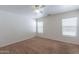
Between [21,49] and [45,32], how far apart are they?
1.20ft

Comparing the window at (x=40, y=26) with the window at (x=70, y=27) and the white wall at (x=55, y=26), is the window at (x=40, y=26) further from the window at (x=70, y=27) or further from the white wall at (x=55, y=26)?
the window at (x=70, y=27)

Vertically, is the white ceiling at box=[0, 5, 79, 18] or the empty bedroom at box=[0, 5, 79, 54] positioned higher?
the white ceiling at box=[0, 5, 79, 18]

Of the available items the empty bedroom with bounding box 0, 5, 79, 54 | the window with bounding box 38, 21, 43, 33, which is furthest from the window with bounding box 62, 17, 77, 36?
the window with bounding box 38, 21, 43, 33

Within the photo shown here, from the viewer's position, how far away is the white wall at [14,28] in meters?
1.15

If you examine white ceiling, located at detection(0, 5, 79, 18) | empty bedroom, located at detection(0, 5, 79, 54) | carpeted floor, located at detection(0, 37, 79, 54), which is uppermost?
white ceiling, located at detection(0, 5, 79, 18)

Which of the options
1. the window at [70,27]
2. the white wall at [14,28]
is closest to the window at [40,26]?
the white wall at [14,28]

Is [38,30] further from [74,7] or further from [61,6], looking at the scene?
[74,7]

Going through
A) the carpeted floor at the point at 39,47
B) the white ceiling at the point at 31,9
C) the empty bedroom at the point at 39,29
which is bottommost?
the carpeted floor at the point at 39,47

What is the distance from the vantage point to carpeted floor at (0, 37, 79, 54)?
1153 mm

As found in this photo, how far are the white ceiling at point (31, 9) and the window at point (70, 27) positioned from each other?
0.13 meters

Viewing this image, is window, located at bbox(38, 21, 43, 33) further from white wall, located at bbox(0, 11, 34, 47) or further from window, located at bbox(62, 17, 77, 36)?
window, located at bbox(62, 17, 77, 36)
